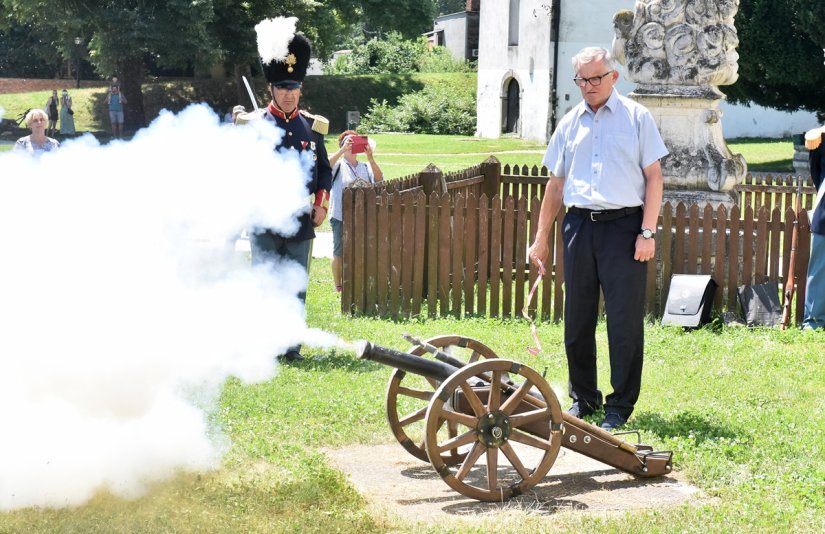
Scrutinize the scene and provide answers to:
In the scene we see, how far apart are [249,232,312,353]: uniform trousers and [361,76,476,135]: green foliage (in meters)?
37.8

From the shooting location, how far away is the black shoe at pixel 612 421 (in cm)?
687

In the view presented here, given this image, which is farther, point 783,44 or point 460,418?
point 783,44

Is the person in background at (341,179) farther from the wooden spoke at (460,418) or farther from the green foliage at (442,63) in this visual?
the green foliage at (442,63)

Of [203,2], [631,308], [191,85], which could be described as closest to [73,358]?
[631,308]

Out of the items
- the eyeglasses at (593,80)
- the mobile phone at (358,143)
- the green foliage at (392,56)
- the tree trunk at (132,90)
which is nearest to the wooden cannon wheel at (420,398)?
the eyeglasses at (593,80)

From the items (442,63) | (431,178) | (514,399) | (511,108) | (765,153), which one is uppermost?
(442,63)

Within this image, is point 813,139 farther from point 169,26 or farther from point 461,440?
point 169,26

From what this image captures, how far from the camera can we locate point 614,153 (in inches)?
264

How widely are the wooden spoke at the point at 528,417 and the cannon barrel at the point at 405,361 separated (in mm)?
426

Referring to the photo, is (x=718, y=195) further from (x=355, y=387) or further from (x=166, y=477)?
(x=166, y=477)

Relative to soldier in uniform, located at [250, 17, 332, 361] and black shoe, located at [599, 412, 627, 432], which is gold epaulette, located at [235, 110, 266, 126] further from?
black shoe, located at [599, 412, 627, 432]

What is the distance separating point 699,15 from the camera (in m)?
11.5

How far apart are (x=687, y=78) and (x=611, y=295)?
5438 mm

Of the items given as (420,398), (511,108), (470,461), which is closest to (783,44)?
(511,108)
